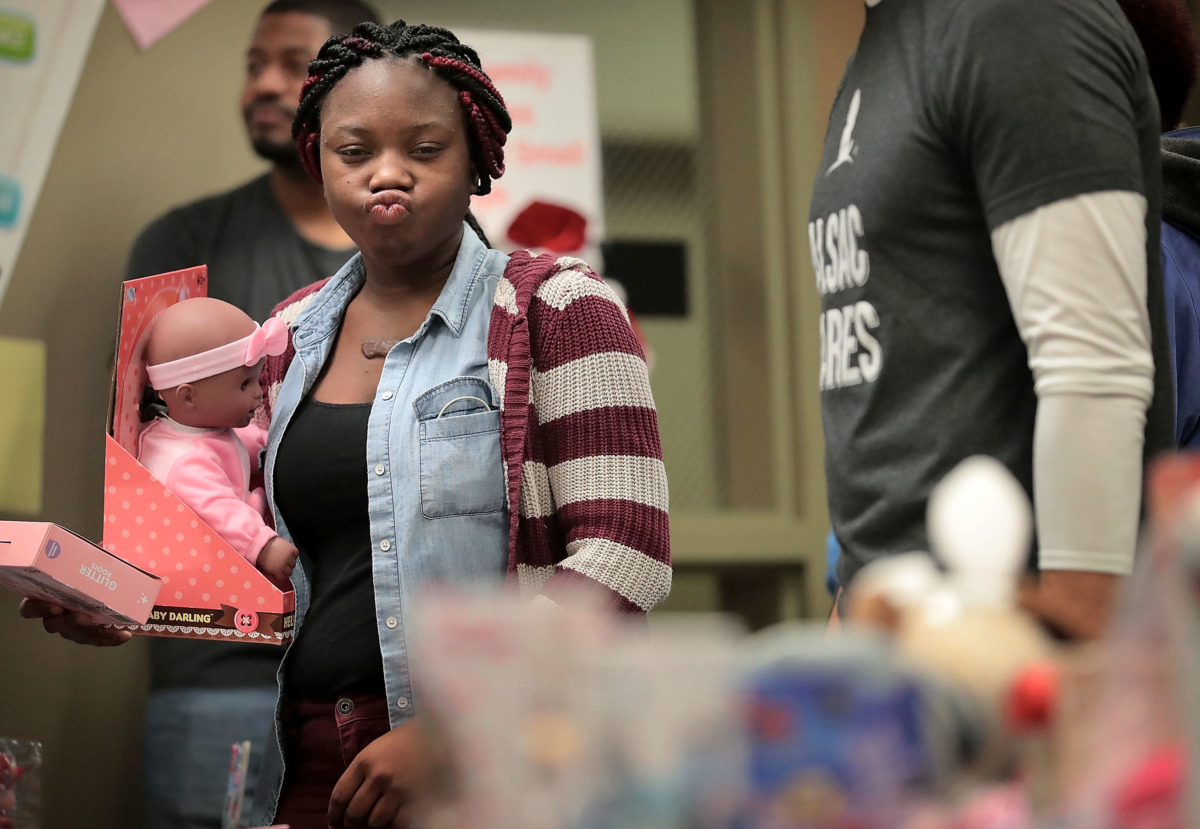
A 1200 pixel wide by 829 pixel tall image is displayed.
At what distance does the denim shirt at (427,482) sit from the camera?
1.29 m

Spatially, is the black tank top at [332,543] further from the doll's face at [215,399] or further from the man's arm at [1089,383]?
the man's arm at [1089,383]

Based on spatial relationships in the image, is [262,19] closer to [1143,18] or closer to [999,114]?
[1143,18]

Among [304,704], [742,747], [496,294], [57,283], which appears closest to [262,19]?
[57,283]

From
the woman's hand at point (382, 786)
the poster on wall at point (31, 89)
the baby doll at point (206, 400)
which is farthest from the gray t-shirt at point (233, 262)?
the woman's hand at point (382, 786)

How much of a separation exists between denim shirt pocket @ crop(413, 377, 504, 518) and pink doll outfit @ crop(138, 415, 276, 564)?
19 centimetres

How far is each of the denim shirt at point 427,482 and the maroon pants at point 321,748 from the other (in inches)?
0.7

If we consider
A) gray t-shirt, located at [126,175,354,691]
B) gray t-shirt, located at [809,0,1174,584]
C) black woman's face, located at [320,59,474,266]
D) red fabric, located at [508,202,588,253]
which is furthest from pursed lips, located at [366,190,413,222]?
red fabric, located at [508,202,588,253]

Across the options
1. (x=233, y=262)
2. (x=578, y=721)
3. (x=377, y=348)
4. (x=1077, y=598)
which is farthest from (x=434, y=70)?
(x=233, y=262)

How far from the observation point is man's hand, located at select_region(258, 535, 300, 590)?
1335 millimetres

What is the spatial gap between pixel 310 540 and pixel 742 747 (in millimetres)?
955

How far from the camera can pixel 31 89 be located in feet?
8.38

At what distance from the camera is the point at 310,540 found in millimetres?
1386

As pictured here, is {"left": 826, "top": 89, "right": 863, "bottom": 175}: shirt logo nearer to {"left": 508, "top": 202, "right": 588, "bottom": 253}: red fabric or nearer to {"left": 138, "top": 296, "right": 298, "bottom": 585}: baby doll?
{"left": 138, "top": 296, "right": 298, "bottom": 585}: baby doll

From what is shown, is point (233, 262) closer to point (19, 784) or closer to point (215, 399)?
point (215, 399)
